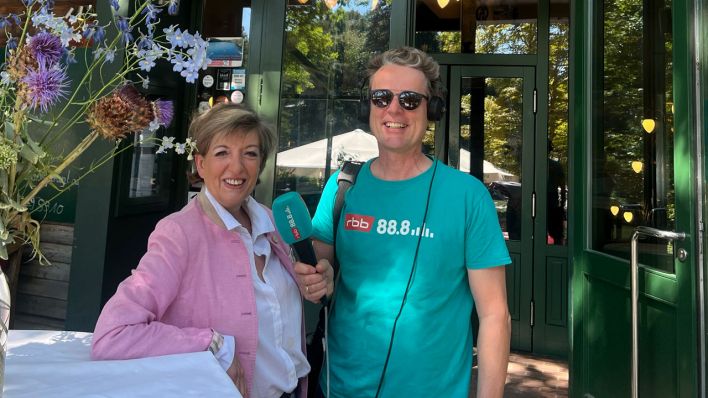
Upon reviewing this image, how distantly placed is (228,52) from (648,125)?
3487 millimetres

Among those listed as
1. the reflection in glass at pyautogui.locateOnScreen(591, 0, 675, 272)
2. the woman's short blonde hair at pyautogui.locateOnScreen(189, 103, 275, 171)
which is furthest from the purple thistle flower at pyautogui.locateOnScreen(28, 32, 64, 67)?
the reflection in glass at pyautogui.locateOnScreen(591, 0, 675, 272)

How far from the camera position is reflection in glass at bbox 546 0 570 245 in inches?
195

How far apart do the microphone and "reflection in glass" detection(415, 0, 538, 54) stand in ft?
13.3

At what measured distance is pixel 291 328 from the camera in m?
1.55

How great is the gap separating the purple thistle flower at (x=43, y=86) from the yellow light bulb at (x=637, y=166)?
2.97 metres

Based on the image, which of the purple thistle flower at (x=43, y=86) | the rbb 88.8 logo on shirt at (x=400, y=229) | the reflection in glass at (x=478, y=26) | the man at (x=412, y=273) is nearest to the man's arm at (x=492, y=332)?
the man at (x=412, y=273)

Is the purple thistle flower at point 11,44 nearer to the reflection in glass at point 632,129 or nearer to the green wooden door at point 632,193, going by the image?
the green wooden door at point 632,193

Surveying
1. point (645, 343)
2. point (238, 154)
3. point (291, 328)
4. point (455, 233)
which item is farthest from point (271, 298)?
point (645, 343)

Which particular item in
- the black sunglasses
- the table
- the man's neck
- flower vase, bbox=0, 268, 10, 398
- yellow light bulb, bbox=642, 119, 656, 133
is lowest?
the table

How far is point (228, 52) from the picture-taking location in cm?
436

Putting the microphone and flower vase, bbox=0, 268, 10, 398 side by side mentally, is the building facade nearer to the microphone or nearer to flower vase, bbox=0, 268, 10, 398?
the microphone

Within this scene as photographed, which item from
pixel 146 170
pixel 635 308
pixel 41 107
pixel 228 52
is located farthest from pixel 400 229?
pixel 228 52

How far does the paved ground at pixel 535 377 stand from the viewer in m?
3.94

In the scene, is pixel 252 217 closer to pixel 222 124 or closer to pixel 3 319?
pixel 222 124
